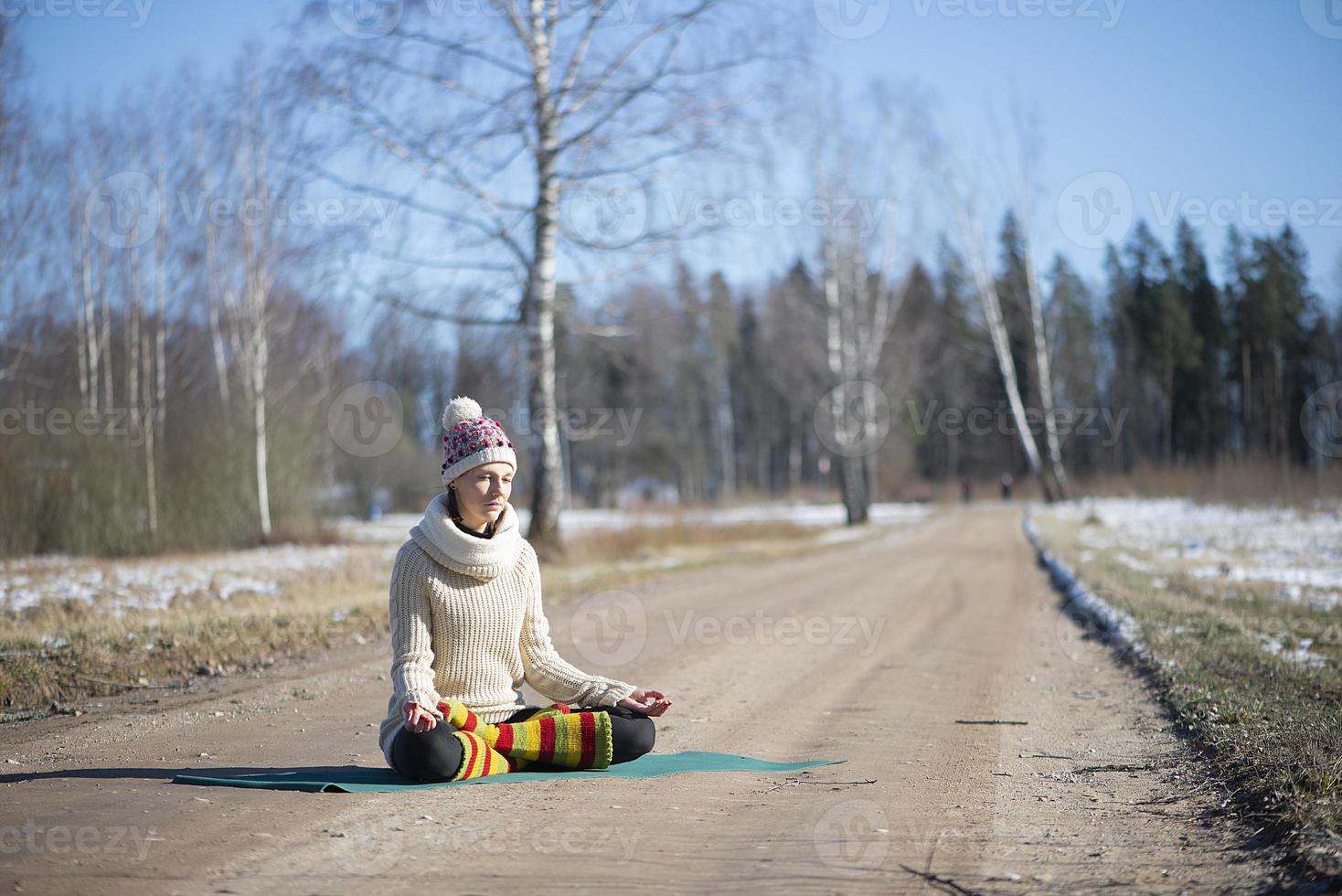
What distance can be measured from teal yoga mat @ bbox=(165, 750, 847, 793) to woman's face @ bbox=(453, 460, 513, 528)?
104 centimetres

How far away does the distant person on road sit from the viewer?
412 centimetres

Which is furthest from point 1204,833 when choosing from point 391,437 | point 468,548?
point 391,437

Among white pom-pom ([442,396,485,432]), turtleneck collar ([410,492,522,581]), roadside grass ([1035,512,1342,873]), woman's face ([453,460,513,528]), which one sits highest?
white pom-pom ([442,396,485,432])

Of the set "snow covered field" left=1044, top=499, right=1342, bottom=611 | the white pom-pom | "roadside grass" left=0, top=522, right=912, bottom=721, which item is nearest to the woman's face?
the white pom-pom

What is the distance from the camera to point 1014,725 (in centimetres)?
586

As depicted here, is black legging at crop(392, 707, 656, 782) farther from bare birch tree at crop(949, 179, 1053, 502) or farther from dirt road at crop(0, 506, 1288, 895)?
bare birch tree at crop(949, 179, 1053, 502)

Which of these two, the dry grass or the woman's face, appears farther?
the dry grass

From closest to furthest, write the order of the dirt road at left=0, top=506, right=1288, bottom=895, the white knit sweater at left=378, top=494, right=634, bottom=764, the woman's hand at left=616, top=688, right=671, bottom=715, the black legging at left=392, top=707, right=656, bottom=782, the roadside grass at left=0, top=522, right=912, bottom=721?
Result: the dirt road at left=0, top=506, right=1288, bottom=895, the black legging at left=392, top=707, right=656, bottom=782, the white knit sweater at left=378, top=494, right=634, bottom=764, the woman's hand at left=616, top=688, right=671, bottom=715, the roadside grass at left=0, top=522, right=912, bottom=721

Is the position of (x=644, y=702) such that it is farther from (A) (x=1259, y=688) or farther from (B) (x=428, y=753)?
(A) (x=1259, y=688)

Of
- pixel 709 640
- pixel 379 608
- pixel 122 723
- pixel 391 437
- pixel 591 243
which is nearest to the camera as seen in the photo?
pixel 122 723

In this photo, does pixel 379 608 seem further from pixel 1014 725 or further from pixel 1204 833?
pixel 1204 833

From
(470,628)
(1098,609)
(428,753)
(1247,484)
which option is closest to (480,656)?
(470,628)

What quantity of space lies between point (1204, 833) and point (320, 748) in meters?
3.74

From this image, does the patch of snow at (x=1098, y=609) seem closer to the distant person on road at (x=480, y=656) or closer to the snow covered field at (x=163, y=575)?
the distant person on road at (x=480, y=656)
